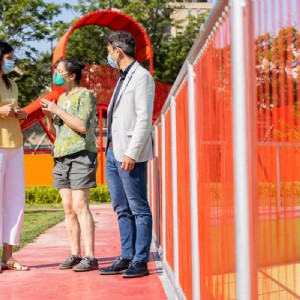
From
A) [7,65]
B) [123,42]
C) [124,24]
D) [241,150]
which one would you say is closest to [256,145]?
[241,150]

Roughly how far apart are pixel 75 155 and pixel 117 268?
3.11 ft

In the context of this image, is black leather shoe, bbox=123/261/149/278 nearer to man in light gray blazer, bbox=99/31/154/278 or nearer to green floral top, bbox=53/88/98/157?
man in light gray blazer, bbox=99/31/154/278

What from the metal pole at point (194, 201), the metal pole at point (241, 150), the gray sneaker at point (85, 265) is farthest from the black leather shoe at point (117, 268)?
the metal pole at point (241, 150)

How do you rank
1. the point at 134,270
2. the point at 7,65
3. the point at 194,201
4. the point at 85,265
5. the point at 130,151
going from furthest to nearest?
the point at 7,65
the point at 85,265
the point at 134,270
the point at 130,151
the point at 194,201

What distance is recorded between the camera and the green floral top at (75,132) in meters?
6.13

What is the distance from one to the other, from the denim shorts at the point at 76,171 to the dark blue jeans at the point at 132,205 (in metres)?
0.21

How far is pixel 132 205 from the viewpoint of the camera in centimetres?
571

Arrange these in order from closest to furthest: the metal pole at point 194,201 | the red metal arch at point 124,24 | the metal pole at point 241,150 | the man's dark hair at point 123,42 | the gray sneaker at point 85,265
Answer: the metal pole at point 241,150 → the metal pole at point 194,201 → the man's dark hair at point 123,42 → the gray sneaker at point 85,265 → the red metal arch at point 124,24

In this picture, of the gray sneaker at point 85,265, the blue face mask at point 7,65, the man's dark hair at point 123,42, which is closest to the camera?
the man's dark hair at point 123,42

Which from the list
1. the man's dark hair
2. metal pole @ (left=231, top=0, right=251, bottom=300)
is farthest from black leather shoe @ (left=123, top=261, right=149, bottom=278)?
metal pole @ (left=231, top=0, right=251, bottom=300)

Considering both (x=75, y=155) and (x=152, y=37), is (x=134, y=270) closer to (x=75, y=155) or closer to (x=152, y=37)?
(x=75, y=155)

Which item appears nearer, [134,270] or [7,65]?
[134,270]

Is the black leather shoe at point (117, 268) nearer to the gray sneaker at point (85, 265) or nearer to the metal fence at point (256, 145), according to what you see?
the gray sneaker at point (85, 265)

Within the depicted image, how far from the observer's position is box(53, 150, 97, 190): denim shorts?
6.10 meters
